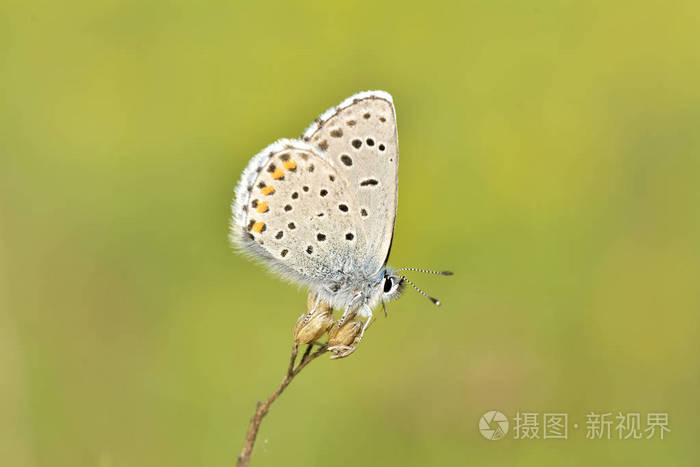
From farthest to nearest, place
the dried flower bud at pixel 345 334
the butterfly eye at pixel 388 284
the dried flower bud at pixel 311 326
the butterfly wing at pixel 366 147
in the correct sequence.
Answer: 1. the butterfly eye at pixel 388 284
2. the butterfly wing at pixel 366 147
3. the dried flower bud at pixel 345 334
4. the dried flower bud at pixel 311 326

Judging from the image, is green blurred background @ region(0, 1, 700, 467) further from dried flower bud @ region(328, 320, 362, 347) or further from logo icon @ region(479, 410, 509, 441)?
dried flower bud @ region(328, 320, 362, 347)

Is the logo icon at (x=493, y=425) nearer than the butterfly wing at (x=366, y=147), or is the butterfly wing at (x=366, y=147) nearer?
the butterfly wing at (x=366, y=147)

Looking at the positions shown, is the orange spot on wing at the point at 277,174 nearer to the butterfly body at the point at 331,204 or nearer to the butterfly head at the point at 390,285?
the butterfly body at the point at 331,204

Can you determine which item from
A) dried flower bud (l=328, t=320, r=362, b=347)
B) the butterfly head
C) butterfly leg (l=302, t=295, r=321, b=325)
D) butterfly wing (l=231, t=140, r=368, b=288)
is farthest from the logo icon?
dried flower bud (l=328, t=320, r=362, b=347)

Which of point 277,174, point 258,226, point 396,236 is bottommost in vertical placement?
point 396,236

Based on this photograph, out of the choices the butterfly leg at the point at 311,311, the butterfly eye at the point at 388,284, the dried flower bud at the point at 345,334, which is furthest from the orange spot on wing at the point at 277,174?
the dried flower bud at the point at 345,334

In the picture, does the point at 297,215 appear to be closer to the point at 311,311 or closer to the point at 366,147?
the point at 366,147

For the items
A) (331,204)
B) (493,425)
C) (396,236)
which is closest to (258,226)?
(331,204)
